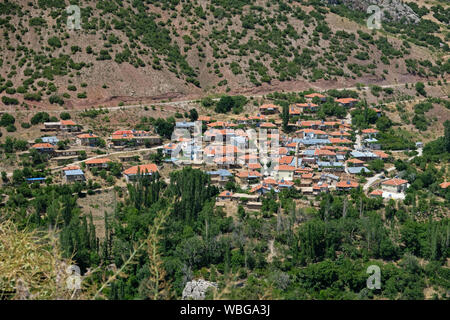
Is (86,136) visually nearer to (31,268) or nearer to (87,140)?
(87,140)

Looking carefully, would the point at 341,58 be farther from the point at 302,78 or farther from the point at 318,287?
the point at 318,287

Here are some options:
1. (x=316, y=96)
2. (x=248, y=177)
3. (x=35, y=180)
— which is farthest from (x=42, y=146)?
(x=316, y=96)

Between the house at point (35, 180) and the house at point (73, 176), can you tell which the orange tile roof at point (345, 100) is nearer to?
the house at point (73, 176)

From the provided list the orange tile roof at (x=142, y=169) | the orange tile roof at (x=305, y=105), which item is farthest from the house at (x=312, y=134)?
the orange tile roof at (x=142, y=169)

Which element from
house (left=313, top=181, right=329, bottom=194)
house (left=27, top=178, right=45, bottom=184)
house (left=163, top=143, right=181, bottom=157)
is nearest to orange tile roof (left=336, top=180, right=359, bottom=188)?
house (left=313, top=181, right=329, bottom=194)
